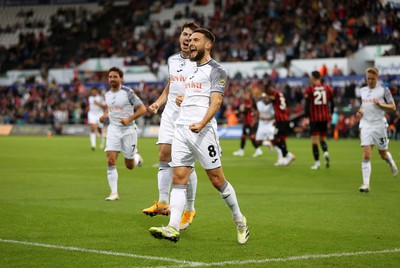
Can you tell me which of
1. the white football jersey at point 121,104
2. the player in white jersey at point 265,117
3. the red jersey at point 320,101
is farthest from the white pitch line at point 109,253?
the player in white jersey at point 265,117

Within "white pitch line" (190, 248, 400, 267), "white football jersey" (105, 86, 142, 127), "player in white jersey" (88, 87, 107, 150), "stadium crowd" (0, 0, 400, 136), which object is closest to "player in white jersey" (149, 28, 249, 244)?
"white pitch line" (190, 248, 400, 267)

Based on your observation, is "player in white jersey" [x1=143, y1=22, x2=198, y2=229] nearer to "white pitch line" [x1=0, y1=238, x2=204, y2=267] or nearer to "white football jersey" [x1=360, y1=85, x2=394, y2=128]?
"white pitch line" [x1=0, y1=238, x2=204, y2=267]

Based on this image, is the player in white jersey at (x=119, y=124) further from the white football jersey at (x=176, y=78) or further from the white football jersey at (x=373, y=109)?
the white football jersey at (x=373, y=109)

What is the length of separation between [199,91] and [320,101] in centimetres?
1194

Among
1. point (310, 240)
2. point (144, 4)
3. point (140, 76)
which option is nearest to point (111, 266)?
point (310, 240)

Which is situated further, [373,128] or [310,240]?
[373,128]

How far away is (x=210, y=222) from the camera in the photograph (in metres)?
10.7

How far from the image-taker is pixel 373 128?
1495cm

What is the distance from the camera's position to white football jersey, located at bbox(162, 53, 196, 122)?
10.8m

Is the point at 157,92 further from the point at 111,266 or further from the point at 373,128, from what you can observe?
the point at 111,266

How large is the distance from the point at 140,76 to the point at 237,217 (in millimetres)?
39678

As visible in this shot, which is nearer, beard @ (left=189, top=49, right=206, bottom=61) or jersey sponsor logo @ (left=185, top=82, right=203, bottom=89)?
beard @ (left=189, top=49, right=206, bottom=61)

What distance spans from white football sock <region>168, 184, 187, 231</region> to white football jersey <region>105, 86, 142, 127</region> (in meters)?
5.35

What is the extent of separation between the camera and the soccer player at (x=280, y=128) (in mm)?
21406
